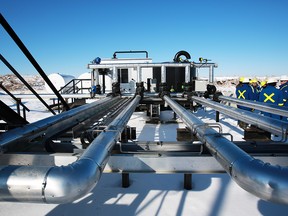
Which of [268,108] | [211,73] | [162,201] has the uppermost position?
[211,73]

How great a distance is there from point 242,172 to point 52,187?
1132 mm

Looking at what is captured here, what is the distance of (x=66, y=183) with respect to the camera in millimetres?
1253

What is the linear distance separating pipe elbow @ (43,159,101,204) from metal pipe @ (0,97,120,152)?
1.09m

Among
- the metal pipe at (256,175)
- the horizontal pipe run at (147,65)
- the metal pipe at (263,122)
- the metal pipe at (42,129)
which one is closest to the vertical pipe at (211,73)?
the horizontal pipe run at (147,65)

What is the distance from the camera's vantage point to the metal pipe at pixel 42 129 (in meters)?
2.18

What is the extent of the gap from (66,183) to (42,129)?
5.30 feet

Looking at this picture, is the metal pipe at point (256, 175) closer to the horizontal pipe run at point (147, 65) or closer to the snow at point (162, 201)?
the snow at point (162, 201)

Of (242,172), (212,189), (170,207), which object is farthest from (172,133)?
(242,172)

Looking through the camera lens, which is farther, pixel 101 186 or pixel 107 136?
pixel 101 186

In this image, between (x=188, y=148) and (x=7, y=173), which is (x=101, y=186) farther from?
(x=7, y=173)

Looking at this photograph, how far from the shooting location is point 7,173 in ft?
4.32

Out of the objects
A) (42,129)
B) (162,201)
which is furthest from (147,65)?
(42,129)

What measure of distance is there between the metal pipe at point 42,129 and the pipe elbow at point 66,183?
1.09 metres

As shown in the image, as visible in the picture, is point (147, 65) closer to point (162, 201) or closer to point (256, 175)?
point (162, 201)
